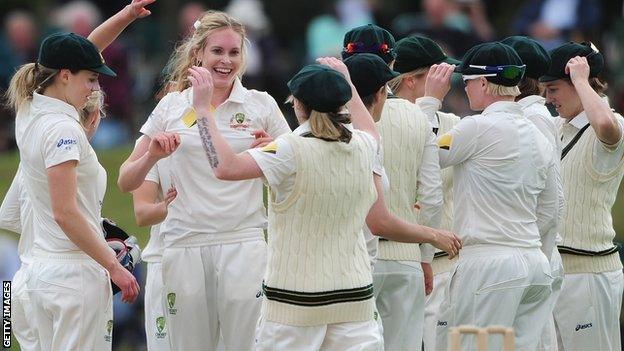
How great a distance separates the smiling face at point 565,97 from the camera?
9.07 metres

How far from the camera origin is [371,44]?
328 inches

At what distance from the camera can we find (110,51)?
1645cm

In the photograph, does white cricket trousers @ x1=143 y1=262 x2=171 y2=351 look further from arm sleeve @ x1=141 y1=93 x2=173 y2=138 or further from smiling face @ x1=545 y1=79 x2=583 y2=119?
smiling face @ x1=545 y1=79 x2=583 y2=119

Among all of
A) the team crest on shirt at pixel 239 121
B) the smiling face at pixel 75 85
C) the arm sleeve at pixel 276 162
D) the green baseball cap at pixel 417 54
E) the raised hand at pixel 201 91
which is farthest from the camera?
the green baseball cap at pixel 417 54

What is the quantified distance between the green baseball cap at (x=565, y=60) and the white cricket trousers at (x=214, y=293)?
209cm

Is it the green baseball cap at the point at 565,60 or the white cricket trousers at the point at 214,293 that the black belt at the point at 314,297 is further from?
the green baseball cap at the point at 565,60

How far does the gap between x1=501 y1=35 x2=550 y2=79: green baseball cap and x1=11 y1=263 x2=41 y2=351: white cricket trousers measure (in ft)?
9.63

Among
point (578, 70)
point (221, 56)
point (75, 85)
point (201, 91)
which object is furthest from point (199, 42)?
point (578, 70)

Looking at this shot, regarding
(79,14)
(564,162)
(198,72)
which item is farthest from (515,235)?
(79,14)

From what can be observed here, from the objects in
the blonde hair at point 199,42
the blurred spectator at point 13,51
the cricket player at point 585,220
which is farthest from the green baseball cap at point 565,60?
the blurred spectator at point 13,51

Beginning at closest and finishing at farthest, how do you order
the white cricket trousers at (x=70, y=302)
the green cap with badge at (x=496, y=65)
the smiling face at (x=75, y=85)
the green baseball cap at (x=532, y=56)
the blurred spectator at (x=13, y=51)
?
the white cricket trousers at (x=70, y=302)
the smiling face at (x=75, y=85)
the green cap with badge at (x=496, y=65)
the green baseball cap at (x=532, y=56)
the blurred spectator at (x=13, y=51)

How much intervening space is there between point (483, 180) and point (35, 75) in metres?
2.38

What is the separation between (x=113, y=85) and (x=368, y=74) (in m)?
9.68

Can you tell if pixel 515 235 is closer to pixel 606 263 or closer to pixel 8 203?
pixel 606 263
